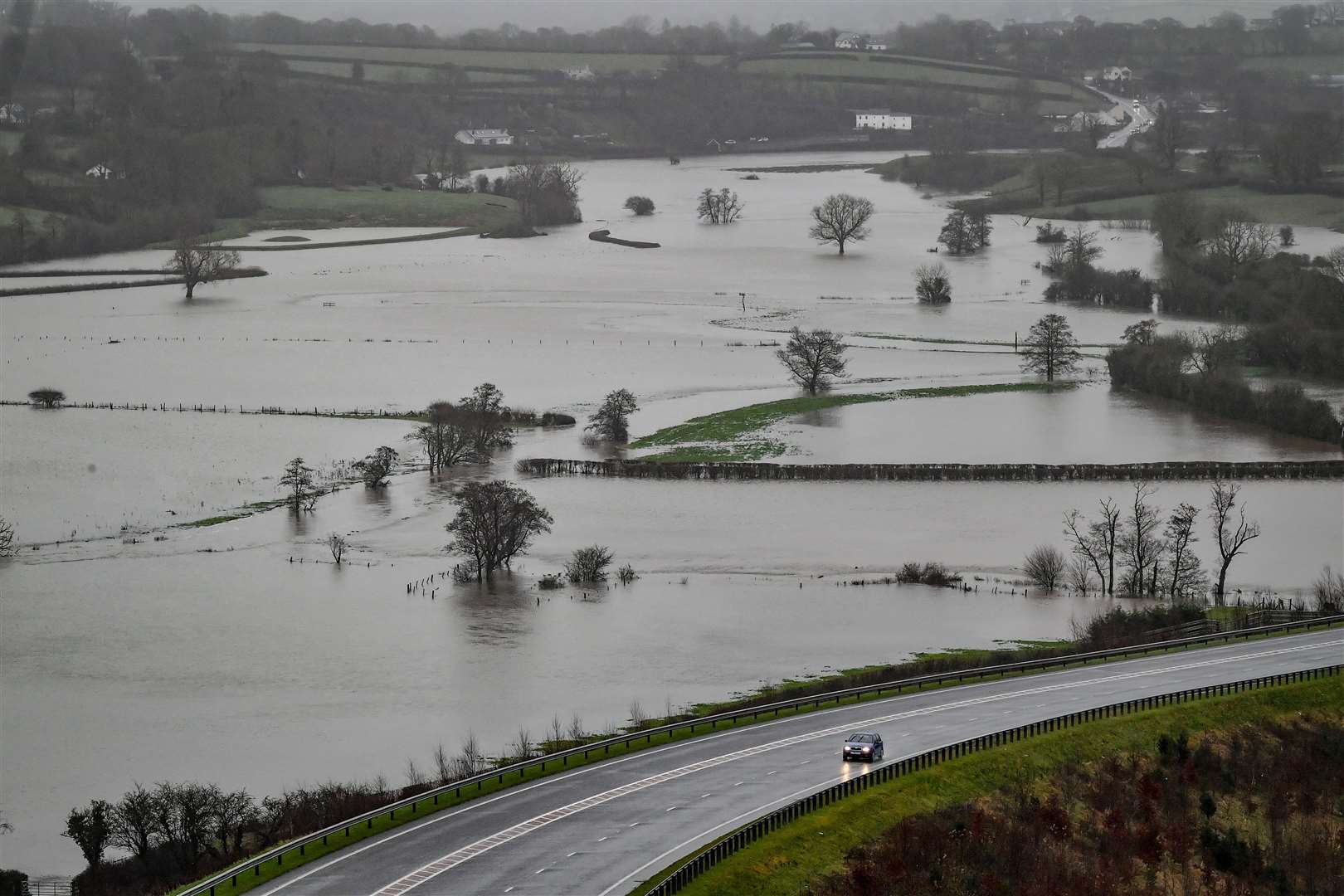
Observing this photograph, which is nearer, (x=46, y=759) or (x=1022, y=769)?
(x=1022, y=769)

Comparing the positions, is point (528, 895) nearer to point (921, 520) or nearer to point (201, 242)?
point (921, 520)

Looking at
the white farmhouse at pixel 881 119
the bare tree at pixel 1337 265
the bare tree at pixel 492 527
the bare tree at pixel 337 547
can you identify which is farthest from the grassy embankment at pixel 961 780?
the white farmhouse at pixel 881 119

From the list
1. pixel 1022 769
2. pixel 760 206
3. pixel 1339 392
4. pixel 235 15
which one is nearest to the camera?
pixel 1022 769

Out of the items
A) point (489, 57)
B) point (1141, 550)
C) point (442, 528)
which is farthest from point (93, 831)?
point (489, 57)

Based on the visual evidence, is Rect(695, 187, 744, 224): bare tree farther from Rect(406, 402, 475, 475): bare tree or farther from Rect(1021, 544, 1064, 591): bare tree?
Rect(1021, 544, 1064, 591): bare tree

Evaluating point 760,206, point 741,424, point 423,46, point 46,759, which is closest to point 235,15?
point 423,46

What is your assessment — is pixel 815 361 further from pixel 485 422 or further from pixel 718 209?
pixel 718 209

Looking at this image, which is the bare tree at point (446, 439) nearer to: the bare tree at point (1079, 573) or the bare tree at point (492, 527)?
the bare tree at point (492, 527)
